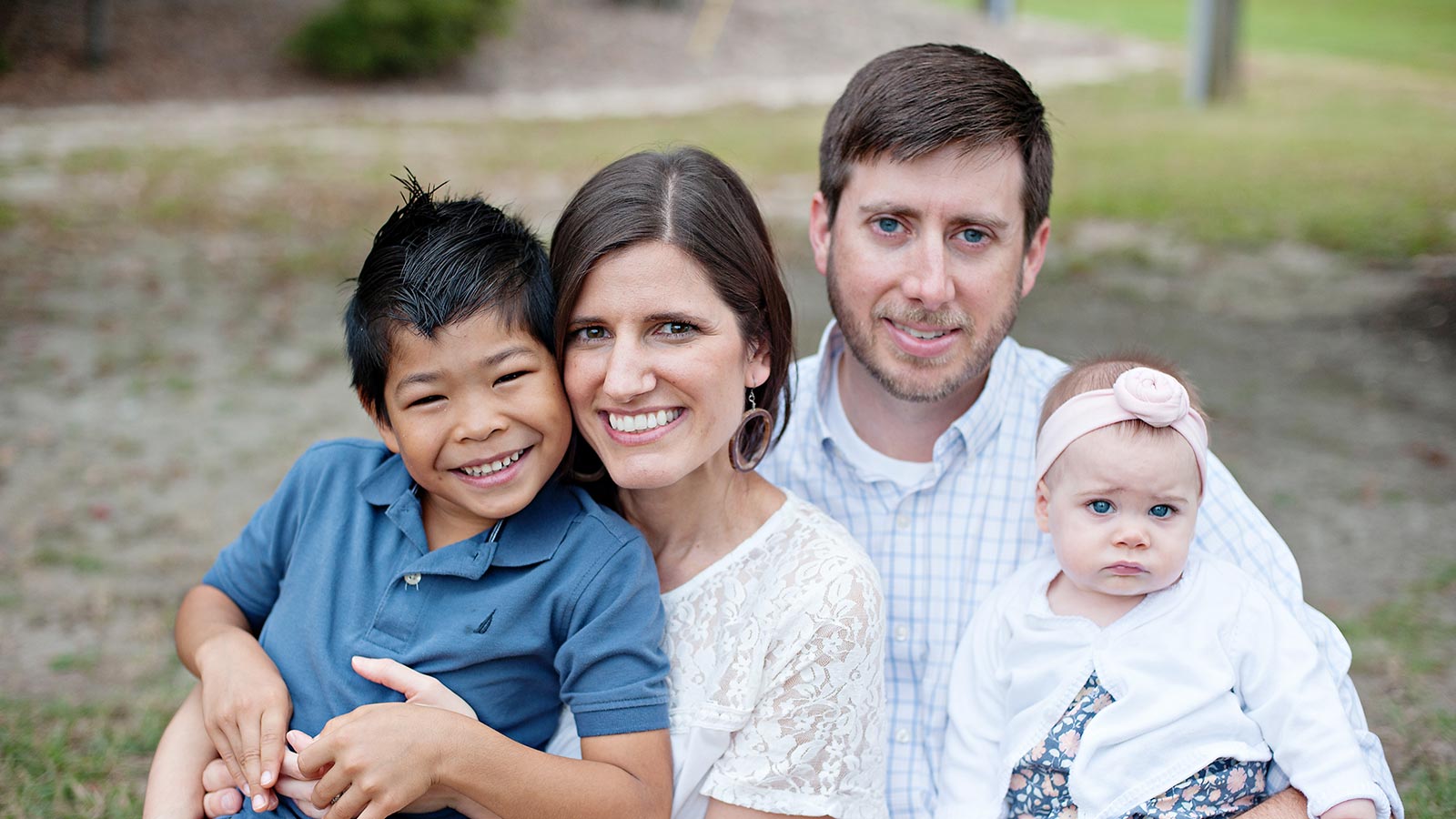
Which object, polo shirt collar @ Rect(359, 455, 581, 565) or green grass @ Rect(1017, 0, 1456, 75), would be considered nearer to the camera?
polo shirt collar @ Rect(359, 455, 581, 565)

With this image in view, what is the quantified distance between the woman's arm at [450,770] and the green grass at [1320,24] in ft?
75.5

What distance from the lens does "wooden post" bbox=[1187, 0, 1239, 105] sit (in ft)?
57.3

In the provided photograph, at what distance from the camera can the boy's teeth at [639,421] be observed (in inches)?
94.0

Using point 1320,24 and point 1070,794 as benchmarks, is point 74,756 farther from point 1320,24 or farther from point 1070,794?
point 1320,24

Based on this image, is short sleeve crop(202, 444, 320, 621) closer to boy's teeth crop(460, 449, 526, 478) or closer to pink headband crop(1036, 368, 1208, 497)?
boy's teeth crop(460, 449, 526, 478)

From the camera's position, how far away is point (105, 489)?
5832 mm

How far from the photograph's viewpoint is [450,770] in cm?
210

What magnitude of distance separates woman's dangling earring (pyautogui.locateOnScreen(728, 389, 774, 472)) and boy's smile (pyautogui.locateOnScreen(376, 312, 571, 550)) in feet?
1.19

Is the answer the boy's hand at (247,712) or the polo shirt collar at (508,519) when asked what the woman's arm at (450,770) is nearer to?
the boy's hand at (247,712)

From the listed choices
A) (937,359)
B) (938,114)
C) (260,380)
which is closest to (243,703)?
(937,359)

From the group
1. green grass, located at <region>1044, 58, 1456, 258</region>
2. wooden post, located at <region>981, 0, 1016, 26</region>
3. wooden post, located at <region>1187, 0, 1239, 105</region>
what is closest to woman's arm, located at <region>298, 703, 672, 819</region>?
green grass, located at <region>1044, 58, 1456, 258</region>

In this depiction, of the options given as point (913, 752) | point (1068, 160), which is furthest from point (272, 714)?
point (1068, 160)

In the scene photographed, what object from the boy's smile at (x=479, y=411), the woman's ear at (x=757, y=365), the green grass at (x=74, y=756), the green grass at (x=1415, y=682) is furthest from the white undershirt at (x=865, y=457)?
the green grass at (x=74, y=756)

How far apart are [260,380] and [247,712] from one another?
529 cm
